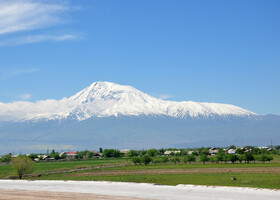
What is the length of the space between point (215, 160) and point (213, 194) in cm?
10167

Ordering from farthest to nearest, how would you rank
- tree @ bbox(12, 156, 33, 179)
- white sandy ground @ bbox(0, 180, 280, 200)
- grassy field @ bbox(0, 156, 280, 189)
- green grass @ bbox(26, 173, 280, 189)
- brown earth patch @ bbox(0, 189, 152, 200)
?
1. tree @ bbox(12, 156, 33, 179)
2. grassy field @ bbox(0, 156, 280, 189)
3. green grass @ bbox(26, 173, 280, 189)
4. brown earth patch @ bbox(0, 189, 152, 200)
5. white sandy ground @ bbox(0, 180, 280, 200)

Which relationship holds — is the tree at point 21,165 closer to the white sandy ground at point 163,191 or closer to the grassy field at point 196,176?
the grassy field at point 196,176

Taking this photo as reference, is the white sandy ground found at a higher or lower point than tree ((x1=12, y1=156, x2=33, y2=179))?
lower

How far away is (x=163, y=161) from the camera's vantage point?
151750 mm

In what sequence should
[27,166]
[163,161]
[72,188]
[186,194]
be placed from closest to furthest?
[186,194]
[72,188]
[27,166]
[163,161]

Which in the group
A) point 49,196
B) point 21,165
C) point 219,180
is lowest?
point 219,180

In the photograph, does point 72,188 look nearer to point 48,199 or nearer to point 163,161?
point 48,199

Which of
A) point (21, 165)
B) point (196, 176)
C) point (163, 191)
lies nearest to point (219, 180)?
point (196, 176)

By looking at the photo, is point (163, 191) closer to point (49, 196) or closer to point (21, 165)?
point (49, 196)

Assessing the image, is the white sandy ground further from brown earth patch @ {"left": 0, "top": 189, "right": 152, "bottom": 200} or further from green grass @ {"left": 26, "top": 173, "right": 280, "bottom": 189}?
green grass @ {"left": 26, "top": 173, "right": 280, "bottom": 189}

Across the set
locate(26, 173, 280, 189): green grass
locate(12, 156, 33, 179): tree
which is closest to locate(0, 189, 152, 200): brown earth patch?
locate(26, 173, 280, 189): green grass

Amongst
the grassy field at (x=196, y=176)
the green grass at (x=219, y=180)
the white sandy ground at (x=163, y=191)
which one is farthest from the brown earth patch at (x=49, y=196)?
the grassy field at (x=196, y=176)

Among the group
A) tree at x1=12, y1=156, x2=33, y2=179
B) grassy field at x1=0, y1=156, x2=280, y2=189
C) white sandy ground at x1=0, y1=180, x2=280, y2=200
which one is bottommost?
grassy field at x1=0, y1=156, x2=280, y2=189

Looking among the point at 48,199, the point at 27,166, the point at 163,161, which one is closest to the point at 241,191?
the point at 48,199
